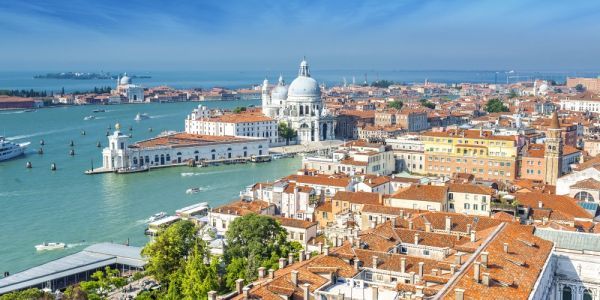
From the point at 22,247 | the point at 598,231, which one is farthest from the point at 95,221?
the point at 598,231

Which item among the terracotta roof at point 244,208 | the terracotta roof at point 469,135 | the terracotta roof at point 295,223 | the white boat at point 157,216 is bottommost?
the white boat at point 157,216

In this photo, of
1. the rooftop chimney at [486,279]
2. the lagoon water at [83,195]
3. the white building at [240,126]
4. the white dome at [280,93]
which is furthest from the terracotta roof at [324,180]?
the white dome at [280,93]

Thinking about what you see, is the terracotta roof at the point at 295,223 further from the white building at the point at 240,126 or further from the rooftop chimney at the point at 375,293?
the white building at the point at 240,126

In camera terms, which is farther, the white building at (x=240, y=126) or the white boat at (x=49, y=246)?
the white building at (x=240, y=126)

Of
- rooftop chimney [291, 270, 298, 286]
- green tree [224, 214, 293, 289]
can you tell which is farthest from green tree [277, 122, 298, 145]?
rooftop chimney [291, 270, 298, 286]

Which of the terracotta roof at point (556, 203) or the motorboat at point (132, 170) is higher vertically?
the terracotta roof at point (556, 203)

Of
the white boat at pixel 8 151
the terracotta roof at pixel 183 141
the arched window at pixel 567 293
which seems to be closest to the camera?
the arched window at pixel 567 293

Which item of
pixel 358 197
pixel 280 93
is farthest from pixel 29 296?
pixel 280 93
